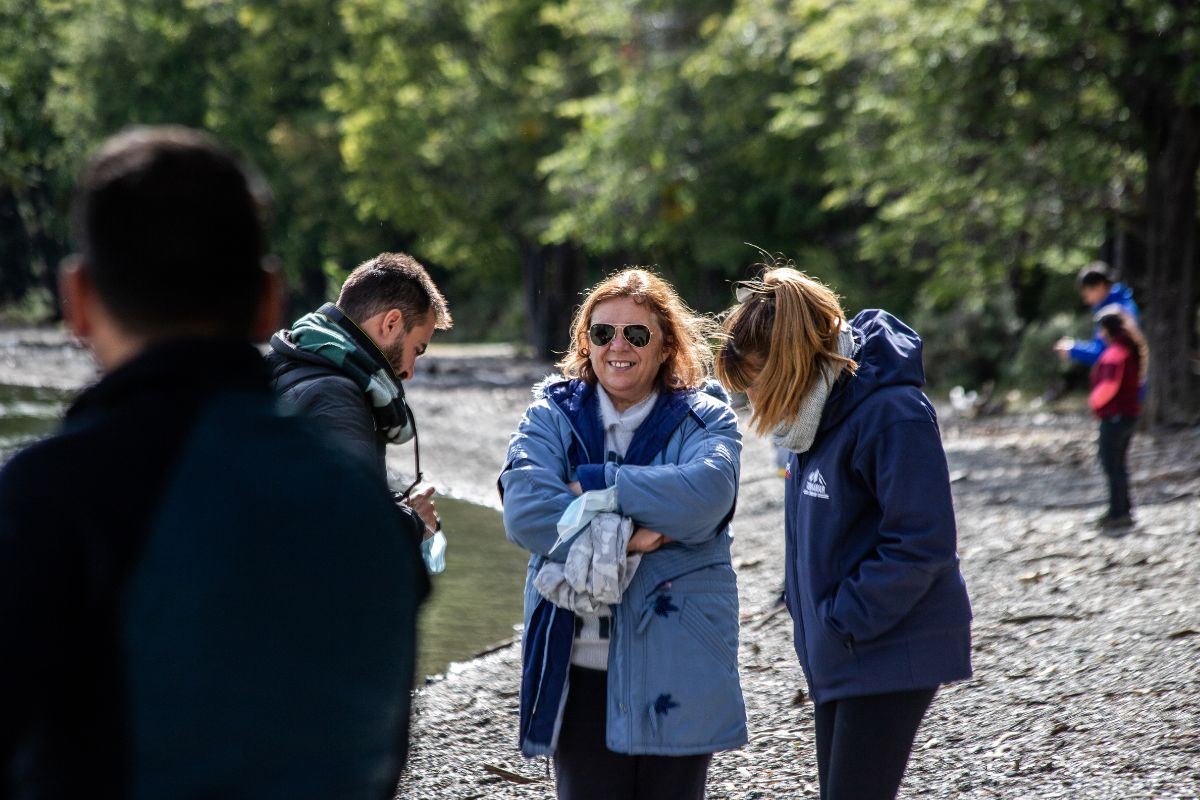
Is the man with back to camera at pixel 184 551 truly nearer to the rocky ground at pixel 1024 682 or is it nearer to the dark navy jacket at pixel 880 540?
the dark navy jacket at pixel 880 540

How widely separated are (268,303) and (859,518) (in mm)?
2198

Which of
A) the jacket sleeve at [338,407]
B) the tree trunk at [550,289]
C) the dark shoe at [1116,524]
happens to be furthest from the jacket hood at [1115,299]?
the tree trunk at [550,289]

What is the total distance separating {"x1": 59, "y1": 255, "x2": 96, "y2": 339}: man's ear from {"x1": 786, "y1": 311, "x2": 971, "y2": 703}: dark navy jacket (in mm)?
2242

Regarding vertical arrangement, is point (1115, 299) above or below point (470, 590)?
above

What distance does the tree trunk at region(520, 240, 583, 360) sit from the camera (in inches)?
1496

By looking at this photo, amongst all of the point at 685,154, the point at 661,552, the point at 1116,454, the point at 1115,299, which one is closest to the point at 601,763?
the point at 661,552

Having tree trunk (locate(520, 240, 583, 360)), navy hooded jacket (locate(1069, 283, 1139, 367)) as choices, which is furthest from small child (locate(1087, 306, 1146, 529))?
tree trunk (locate(520, 240, 583, 360))

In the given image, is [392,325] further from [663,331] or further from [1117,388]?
[1117,388]

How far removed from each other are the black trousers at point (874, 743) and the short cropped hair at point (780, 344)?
0.77m

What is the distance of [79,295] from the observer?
177 cm

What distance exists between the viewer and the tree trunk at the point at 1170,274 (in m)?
17.0

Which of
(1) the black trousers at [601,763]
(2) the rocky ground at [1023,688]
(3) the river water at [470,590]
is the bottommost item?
(3) the river water at [470,590]

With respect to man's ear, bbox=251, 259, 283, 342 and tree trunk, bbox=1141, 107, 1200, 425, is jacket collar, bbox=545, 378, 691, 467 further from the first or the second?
tree trunk, bbox=1141, 107, 1200, 425

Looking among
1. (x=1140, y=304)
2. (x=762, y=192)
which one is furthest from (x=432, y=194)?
(x=1140, y=304)
